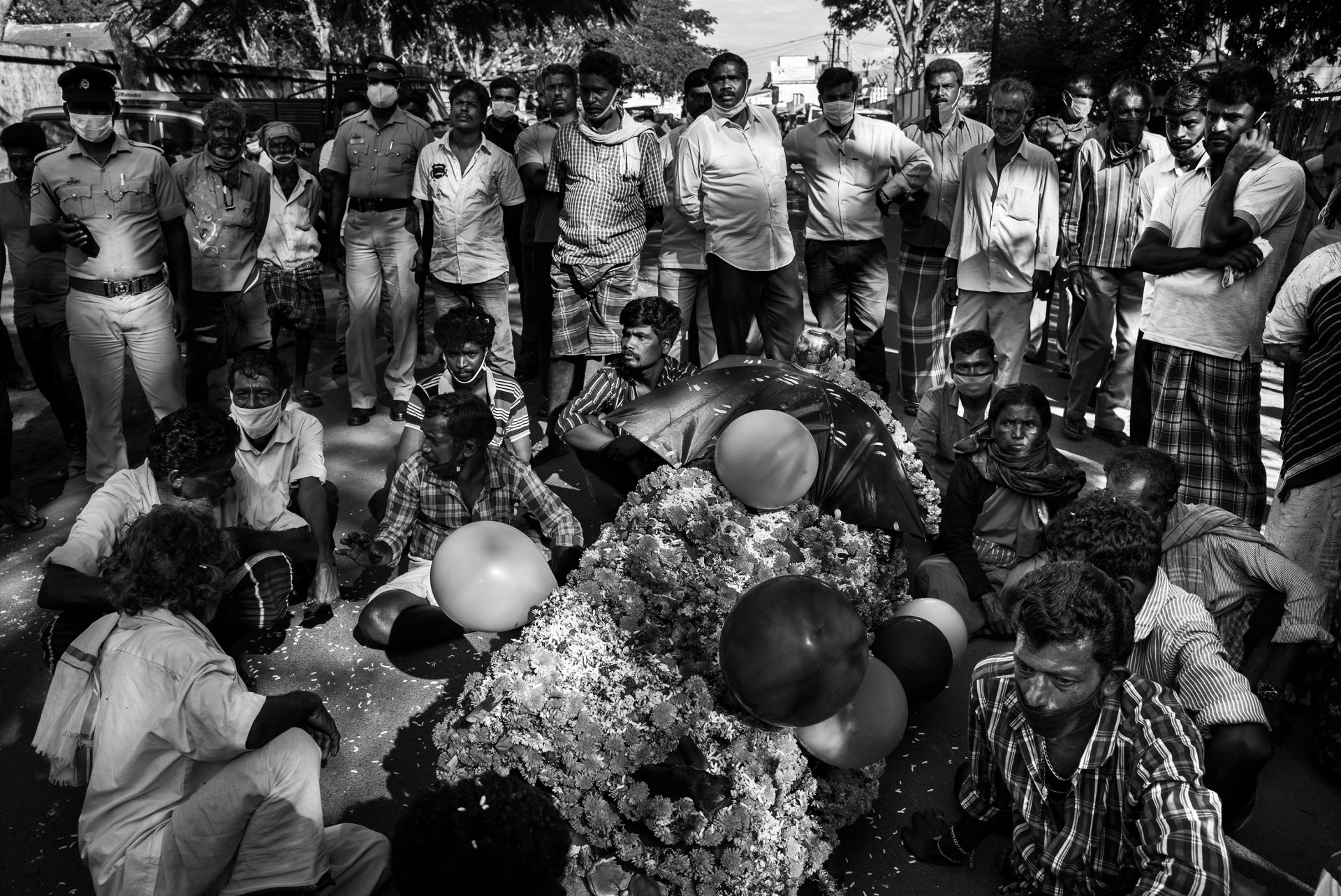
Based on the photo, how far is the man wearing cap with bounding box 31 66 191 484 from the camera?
18.5 feet

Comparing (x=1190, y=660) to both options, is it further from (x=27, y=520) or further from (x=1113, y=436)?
(x=27, y=520)

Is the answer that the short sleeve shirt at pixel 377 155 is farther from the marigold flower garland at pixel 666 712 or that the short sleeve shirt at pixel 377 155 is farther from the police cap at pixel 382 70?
the marigold flower garland at pixel 666 712

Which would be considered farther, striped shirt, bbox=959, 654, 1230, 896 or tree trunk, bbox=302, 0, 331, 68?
tree trunk, bbox=302, 0, 331, 68

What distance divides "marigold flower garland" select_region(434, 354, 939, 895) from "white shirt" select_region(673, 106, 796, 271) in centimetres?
322

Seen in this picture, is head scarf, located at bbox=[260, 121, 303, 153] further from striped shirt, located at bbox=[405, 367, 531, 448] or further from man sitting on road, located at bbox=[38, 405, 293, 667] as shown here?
man sitting on road, located at bbox=[38, 405, 293, 667]

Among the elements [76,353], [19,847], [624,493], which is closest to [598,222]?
[624,493]

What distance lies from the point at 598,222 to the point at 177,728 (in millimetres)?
4394

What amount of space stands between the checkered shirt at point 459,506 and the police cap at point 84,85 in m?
2.89

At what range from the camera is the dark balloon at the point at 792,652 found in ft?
9.34

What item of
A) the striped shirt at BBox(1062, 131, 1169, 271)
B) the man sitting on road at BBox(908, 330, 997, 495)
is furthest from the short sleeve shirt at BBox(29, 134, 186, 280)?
the striped shirt at BBox(1062, 131, 1169, 271)

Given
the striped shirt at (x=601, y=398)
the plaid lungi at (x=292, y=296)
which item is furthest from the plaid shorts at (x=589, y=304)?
the plaid lungi at (x=292, y=296)

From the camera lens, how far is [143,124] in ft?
44.7

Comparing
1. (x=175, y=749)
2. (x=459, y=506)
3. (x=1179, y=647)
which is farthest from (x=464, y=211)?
(x=1179, y=647)

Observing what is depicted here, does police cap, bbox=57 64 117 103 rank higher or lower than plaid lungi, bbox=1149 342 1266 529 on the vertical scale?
higher
